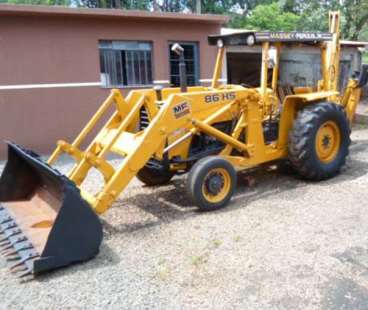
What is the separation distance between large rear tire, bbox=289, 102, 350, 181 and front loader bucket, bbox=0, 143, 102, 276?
3.25 meters

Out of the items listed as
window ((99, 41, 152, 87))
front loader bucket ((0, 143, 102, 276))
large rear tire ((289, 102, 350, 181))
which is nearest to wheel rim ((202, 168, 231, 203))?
large rear tire ((289, 102, 350, 181))

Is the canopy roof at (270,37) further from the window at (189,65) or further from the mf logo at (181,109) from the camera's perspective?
the window at (189,65)

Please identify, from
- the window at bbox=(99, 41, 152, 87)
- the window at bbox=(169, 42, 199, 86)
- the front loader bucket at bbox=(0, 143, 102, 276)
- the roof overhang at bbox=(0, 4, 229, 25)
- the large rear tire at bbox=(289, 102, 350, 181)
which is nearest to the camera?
the front loader bucket at bbox=(0, 143, 102, 276)

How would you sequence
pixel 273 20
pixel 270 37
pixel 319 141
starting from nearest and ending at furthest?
pixel 270 37 < pixel 319 141 < pixel 273 20

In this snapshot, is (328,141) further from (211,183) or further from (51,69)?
(51,69)

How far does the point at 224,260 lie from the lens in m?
3.93

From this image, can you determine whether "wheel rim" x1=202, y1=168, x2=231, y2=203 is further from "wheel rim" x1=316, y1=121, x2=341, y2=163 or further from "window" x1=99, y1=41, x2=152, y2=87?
"window" x1=99, y1=41, x2=152, y2=87

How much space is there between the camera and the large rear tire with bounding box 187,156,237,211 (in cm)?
505

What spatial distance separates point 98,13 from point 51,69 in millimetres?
1556

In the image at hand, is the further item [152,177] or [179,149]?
[152,177]

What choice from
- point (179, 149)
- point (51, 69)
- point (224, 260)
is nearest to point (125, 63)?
point (51, 69)

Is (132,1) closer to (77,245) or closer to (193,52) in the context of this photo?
(193,52)

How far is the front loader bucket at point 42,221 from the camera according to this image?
3.71m

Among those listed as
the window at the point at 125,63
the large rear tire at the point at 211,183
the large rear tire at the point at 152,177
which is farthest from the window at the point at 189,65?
the large rear tire at the point at 211,183
